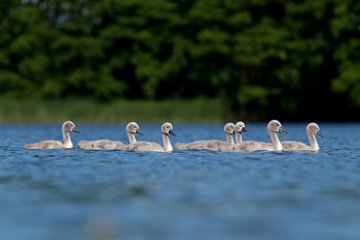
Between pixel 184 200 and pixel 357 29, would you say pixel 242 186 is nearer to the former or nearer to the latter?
pixel 184 200

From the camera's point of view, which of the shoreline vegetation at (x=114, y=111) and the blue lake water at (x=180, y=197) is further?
the shoreline vegetation at (x=114, y=111)

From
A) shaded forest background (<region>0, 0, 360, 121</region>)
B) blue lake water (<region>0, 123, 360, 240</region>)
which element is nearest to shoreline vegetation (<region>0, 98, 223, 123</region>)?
shaded forest background (<region>0, 0, 360, 121</region>)

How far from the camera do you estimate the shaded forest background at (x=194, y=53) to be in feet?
216

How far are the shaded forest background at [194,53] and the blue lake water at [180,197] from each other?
4338 centimetres

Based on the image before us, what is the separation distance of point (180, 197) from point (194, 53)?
172ft

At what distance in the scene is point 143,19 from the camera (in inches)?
2751

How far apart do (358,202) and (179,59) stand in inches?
2206

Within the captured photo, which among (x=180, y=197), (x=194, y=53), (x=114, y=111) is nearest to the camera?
(x=180, y=197)

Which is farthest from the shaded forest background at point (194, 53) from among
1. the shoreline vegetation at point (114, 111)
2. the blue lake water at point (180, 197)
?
the blue lake water at point (180, 197)

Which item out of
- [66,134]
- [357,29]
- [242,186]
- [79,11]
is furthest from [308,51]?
[242,186]

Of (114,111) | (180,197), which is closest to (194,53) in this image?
(114,111)

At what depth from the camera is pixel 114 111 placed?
63344 mm

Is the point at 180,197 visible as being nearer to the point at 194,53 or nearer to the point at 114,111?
the point at 114,111

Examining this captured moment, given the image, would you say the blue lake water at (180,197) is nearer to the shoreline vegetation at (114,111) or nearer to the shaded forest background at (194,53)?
the shoreline vegetation at (114,111)
